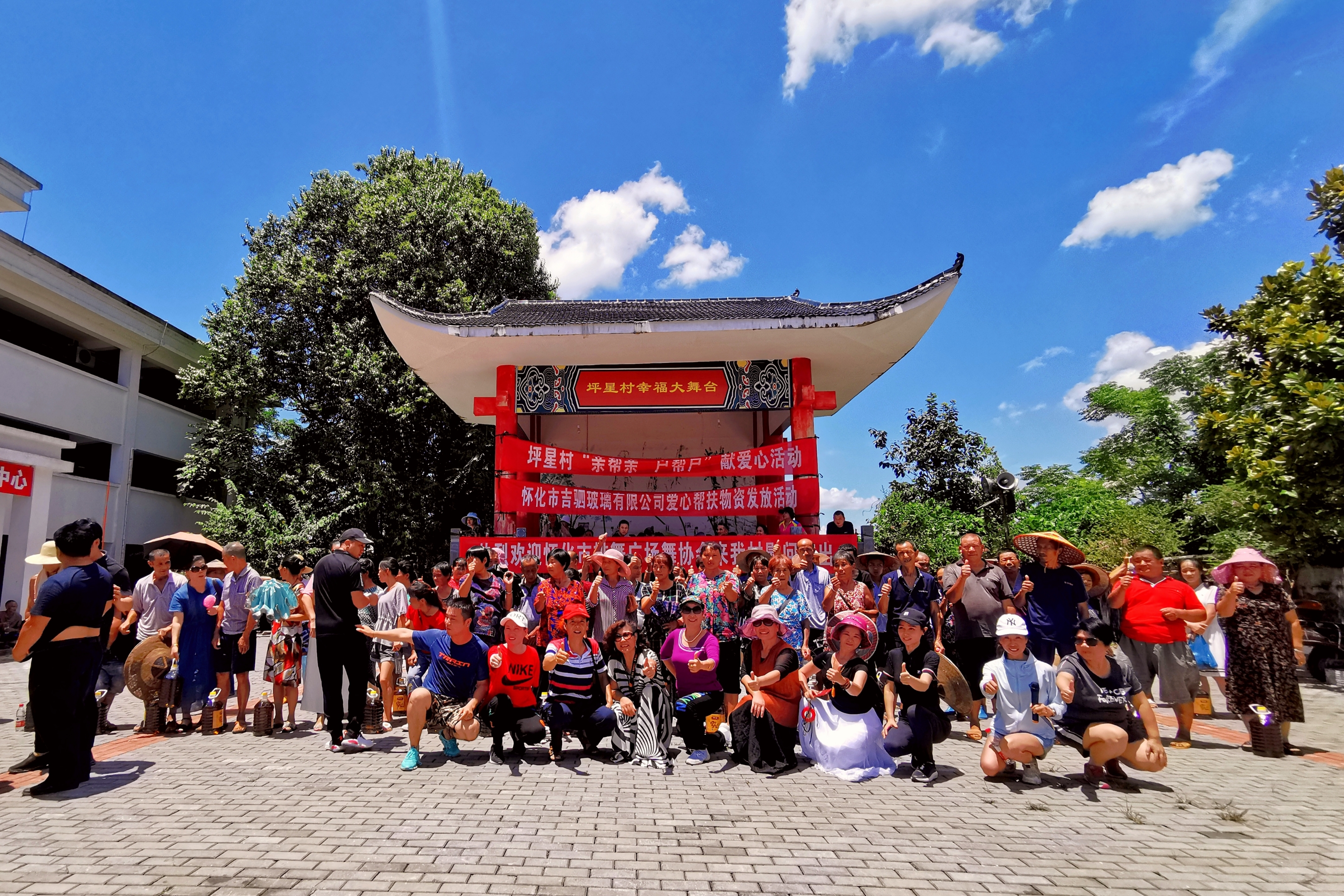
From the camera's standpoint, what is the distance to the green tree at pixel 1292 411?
7992 millimetres

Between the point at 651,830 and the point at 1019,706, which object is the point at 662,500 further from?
the point at 651,830

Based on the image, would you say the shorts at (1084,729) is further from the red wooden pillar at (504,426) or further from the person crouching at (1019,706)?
the red wooden pillar at (504,426)

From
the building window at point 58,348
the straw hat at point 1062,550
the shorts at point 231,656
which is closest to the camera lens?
the straw hat at point 1062,550

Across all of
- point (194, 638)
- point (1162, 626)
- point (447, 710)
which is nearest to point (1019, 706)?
point (1162, 626)

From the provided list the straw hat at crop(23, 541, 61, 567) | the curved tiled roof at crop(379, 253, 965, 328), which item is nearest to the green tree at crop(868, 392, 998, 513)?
the curved tiled roof at crop(379, 253, 965, 328)

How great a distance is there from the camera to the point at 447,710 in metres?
5.59

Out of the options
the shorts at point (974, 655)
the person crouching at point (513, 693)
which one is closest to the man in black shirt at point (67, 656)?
the person crouching at point (513, 693)

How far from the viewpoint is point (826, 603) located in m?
6.05

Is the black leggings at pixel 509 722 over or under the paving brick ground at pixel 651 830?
over

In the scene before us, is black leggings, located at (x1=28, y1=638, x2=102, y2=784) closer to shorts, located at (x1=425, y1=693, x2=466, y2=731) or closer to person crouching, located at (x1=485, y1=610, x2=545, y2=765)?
shorts, located at (x1=425, y1=693, x2=466, y2=731)

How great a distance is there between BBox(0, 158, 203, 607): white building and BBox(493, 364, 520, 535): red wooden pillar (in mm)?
8983

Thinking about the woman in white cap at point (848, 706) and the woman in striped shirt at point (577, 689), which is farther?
Result: the woman in striped shirt at point (577, 689)

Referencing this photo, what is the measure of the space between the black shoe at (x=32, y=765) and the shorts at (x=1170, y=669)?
828cm

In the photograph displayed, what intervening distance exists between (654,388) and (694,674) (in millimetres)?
7765
